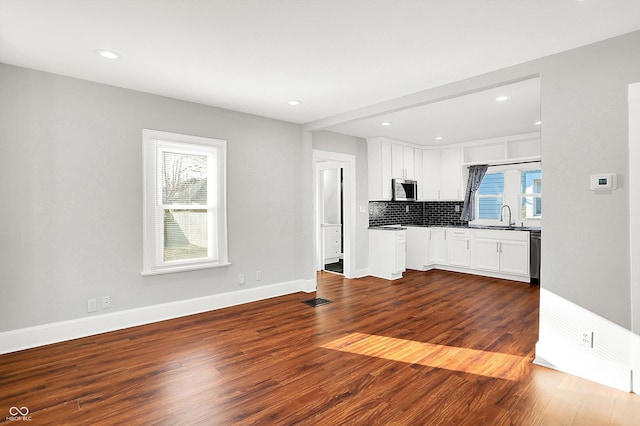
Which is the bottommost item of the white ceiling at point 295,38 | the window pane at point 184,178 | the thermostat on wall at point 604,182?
the thermostat on wall at point 604,182

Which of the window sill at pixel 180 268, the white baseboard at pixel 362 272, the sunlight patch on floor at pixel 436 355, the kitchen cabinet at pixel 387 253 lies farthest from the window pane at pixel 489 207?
the window sill at pixel 180 268

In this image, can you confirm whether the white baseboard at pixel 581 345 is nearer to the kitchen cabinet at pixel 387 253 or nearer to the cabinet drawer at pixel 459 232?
the kitchen cabinet at pixel 387 253

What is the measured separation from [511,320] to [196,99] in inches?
177

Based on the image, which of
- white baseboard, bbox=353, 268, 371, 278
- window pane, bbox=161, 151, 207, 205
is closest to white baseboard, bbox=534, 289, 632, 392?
white baseboard, bbox=353, 268, 371, 278

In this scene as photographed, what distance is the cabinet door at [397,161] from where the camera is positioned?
6570 mm

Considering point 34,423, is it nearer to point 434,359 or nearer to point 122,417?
point 122,417

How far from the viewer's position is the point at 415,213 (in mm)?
7750

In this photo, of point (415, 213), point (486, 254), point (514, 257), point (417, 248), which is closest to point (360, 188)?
point (417, 248)

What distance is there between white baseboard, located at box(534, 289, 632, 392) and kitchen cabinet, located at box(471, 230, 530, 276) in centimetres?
333

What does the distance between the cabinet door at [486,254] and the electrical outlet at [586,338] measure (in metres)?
3.67

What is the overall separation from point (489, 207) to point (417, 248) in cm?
168

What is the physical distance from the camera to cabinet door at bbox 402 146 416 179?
6.81m

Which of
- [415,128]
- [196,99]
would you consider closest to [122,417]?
[196,99]

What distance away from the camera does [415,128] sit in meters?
5.60
